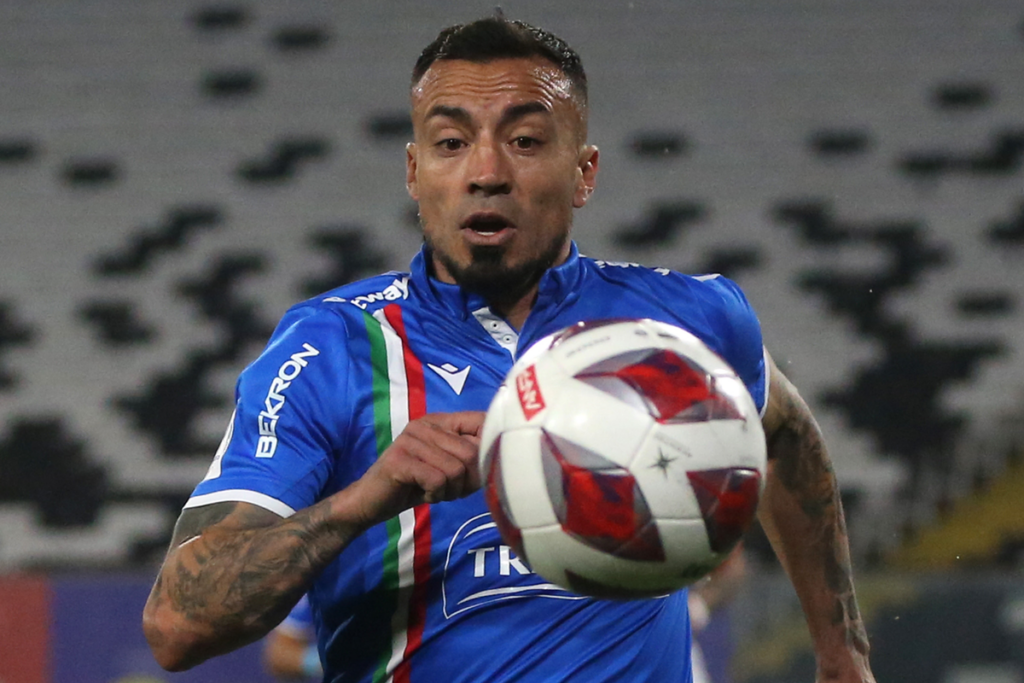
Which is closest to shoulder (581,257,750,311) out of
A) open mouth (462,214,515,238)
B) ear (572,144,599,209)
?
ear (572,144,599,209)

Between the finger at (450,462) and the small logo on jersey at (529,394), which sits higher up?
the small logo on jersey at (529,394)

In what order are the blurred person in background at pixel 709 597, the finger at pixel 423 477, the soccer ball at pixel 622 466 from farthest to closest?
1. the blurred person in background at pixel 709 597
2. the finger at pixel 423 477
3. the soccer ball at pixel 622 466

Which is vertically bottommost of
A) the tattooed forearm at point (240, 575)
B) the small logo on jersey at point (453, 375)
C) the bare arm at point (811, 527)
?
the bare arm at point (811, 527)

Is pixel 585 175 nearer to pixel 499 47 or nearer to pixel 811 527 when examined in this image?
pixel 499 47

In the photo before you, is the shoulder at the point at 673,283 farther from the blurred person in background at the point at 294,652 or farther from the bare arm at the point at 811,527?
the blurred person in background at the point at 294,652

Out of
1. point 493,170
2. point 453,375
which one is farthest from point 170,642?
point 493,170

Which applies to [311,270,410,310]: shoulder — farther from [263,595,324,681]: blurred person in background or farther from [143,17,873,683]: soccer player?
[263,595,324,681]: blurred person in background

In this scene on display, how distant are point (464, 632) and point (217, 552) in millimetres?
513

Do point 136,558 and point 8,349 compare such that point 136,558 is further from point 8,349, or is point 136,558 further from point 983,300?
point 983,300

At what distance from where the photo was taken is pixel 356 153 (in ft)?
42.3

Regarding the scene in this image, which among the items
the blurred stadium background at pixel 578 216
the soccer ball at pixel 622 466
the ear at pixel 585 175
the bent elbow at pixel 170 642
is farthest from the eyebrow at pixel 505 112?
the blurred stadium background at pixel 578 216

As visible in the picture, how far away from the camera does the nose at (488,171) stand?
9.51 ft

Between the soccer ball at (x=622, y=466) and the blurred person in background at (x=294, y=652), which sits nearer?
the soccer ball at (x=622, y=466)

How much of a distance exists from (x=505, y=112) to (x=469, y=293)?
369 mm
